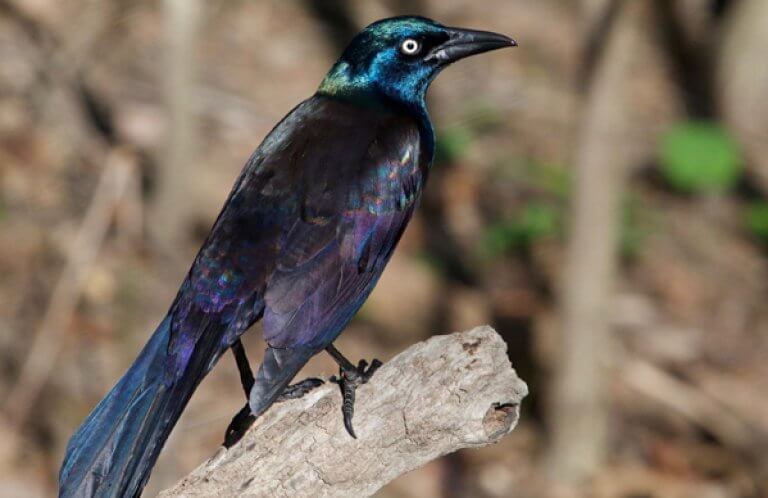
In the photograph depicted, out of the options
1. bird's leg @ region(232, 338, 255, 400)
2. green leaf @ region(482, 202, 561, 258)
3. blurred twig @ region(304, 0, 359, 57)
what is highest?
bird's leg @ region(232, 338, 255, 400)

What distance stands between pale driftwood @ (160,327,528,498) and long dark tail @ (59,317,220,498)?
25 centimetres

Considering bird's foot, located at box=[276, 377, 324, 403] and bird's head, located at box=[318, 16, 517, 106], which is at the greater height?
bird's head, located at box=[318, 16, 517, 106]

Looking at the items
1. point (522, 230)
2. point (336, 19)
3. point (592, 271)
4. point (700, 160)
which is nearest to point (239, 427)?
point (592, 271)

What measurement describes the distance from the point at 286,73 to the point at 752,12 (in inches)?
132

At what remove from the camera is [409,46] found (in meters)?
3.94

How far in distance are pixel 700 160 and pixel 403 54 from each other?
544 cm

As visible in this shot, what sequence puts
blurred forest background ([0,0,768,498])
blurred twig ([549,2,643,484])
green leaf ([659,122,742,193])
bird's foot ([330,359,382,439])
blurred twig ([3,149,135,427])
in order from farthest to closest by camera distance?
green leaf ([659,122,742,193]) → blurred twig ([3,149,135,427]) → blurred forest background ([0,0,768,498]) → blurred twig ([549,2,643,484]) → bird's foot ([330,359,382,439])

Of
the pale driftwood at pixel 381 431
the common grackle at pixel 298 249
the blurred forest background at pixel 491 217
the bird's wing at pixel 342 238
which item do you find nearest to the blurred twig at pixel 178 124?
the blurred forest background at pixel 491 217

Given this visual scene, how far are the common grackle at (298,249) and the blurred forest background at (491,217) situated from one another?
1293 mm

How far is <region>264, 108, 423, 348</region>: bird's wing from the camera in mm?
3434

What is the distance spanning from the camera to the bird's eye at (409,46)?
3.93 metres

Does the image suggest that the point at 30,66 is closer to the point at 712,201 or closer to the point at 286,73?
the point at 286,73

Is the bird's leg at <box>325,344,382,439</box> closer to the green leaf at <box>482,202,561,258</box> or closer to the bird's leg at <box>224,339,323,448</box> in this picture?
the bird's leg at <box>224,339,323,448</box>

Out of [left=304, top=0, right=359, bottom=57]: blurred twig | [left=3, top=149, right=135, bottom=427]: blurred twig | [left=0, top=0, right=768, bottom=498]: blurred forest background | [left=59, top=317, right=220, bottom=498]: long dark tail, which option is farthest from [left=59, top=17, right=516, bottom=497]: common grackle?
[left=304, top=0, right=359, bottom=57]: blurred twig
